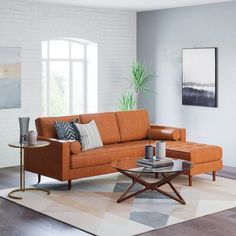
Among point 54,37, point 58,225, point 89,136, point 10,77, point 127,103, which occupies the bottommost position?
point 58,225

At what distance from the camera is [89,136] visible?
22.3 feet

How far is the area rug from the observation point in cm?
507

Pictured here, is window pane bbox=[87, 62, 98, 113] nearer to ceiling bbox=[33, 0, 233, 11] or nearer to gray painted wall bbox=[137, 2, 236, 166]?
gray painted wall bbox=[137, 2, 236, 166]

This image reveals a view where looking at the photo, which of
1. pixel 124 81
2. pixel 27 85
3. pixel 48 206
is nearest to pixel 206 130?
pixel 124 81

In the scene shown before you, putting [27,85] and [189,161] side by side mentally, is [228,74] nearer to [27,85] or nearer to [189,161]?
[189,161]

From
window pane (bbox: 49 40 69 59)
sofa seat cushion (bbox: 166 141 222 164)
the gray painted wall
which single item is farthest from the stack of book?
window pane (bbox: 49 40 69 59)

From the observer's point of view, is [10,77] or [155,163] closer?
[155,163]

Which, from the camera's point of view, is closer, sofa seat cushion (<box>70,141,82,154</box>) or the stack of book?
the stack of book

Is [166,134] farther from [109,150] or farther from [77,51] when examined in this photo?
[77,51]

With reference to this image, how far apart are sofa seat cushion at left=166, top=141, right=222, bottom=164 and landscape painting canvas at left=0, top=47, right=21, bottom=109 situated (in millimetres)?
2455

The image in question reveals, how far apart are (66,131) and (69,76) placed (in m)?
2.34

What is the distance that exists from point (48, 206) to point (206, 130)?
346 cm

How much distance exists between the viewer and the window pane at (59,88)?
8.68 metres

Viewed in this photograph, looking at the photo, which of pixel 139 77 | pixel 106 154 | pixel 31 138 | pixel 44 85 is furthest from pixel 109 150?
pixel 139 77
